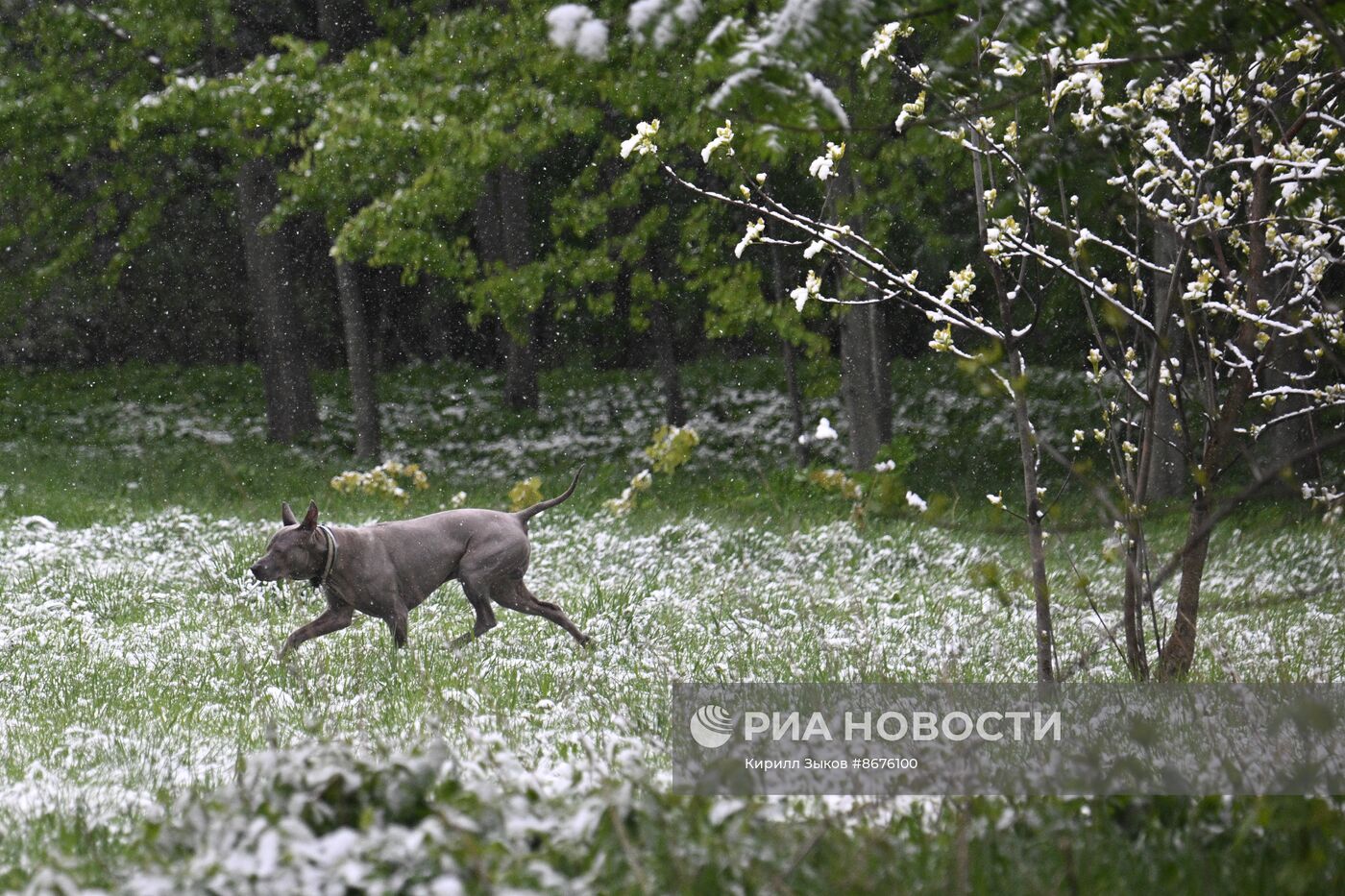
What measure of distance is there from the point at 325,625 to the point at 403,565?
1.94ft

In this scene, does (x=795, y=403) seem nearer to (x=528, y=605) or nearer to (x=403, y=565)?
(x=528, y=605)

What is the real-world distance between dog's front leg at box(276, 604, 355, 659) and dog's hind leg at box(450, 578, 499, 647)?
0.66m

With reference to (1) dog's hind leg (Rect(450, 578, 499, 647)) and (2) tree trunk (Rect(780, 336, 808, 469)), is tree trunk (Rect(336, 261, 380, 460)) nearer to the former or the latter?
(2) tree trunk (Rect(780, 336, 808, 469))

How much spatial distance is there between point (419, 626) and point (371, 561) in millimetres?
1390

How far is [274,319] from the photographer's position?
73.9ft

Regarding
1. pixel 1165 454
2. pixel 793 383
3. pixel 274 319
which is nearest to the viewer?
pixel 1165 454

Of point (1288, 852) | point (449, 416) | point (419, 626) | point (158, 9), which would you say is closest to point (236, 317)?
point (449, 416)

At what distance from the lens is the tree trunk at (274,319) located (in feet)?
73.0

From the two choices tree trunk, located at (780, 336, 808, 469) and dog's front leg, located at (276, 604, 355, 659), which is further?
tree trunk, located at (780, 336, 808, 469)

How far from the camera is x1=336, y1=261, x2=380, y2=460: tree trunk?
70.0ft

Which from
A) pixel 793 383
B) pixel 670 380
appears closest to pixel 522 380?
pixel 670 380

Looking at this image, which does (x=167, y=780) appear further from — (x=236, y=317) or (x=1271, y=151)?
(x=236, y=317)

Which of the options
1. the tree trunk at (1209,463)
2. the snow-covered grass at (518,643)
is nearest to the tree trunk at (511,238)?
the snow-covered grass at (518,643)

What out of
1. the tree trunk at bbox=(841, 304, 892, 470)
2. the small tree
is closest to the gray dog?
the small tree
